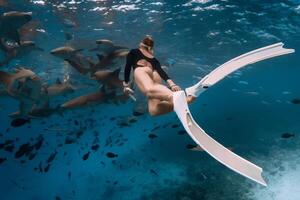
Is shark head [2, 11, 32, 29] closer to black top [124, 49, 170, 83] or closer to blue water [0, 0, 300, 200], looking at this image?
blue water [0, 0, 300, 200]

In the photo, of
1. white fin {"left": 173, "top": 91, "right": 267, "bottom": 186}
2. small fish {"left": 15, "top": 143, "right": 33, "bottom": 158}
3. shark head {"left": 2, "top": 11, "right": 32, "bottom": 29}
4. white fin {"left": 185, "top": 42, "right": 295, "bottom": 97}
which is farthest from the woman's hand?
shark head {"left": 2, "top": 11, "right": 32, "bottom": 29}

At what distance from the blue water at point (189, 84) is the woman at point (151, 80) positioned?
8.11 meters

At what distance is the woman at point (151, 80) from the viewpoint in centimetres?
582

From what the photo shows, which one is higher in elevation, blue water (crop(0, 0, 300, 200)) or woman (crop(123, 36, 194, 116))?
woman (crop(123, 36, 194, 116))

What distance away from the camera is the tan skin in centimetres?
577

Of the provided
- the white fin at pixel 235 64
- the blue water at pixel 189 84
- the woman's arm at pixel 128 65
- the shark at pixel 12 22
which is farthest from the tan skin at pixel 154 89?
the blue water at pixel 189 84

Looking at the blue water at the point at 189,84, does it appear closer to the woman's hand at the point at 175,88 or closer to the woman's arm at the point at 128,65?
the woman's arm at the point at 128,65

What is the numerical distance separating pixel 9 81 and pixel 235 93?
26.8 m

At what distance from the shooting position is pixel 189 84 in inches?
1313

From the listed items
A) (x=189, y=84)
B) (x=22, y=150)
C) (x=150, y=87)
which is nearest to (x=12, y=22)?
(x=22, y=150)

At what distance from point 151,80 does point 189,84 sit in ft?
89.8

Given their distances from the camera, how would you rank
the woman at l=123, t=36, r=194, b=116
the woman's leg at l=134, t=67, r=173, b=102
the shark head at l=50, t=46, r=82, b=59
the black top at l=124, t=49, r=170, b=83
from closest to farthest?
the woman's leg at l=134, t=67, r=173, b=102 → the woman at l=123, t=36, r=194, b=116 → the black top at l=124, t=49, r=170, b=83 → the shark head at l=50, t=46, r=82, b=59

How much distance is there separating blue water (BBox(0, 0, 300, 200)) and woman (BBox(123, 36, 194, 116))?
26.6ft

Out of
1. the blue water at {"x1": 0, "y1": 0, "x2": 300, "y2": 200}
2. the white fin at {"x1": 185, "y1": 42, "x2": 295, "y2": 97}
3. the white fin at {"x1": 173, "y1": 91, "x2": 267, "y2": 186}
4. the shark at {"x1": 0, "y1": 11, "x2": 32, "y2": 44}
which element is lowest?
the blue water at {"x1": 0, "y1": 0, "x2": 300, "y2": 200}
